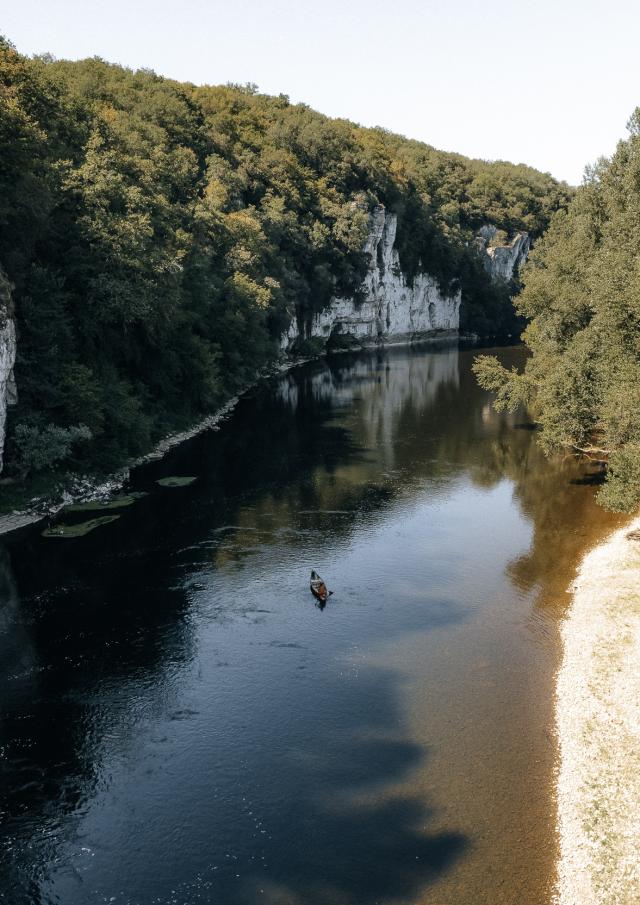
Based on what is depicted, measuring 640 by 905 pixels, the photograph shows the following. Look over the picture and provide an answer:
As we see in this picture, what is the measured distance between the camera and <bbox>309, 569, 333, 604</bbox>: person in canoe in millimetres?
30547

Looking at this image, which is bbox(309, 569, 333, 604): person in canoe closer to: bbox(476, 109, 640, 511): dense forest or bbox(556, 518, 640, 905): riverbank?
bbox(556, 518, 640, 905): riverbank

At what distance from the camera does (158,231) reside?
5850 centimetres

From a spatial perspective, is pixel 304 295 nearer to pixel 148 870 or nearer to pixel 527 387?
pixel 527 387

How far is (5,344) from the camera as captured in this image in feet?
120

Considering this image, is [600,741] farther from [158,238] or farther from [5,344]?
[158,238]

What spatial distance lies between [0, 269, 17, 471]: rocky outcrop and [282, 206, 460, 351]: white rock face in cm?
7099

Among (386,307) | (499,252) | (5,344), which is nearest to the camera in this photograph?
(5,344)

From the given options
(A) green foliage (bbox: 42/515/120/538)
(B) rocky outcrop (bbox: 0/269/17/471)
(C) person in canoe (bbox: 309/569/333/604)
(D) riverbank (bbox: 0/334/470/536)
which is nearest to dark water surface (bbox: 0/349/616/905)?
(C) person in canoe (bbox: 309/569/333/604)

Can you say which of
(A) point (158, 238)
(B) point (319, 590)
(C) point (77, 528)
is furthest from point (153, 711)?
(A) point (158, 238)

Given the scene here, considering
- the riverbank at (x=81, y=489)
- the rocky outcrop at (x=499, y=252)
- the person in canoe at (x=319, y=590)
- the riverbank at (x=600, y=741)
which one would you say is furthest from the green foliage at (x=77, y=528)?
the rocky outcrop at (x=499, y=252)

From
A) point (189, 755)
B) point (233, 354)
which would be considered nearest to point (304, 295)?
point (233, 354)

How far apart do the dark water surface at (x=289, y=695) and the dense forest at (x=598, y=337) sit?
5.09 metres

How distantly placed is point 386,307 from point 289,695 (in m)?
116

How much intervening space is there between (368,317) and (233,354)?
6326 centimetres
